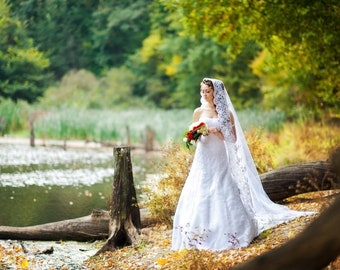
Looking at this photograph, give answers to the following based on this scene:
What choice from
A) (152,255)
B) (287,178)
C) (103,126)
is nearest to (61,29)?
(103,126)

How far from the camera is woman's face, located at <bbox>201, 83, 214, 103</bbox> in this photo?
7164 millimetres

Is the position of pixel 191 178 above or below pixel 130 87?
below

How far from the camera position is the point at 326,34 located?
12781 mm

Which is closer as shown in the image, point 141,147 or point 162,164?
point 162,164

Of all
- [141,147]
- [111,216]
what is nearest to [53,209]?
[111,216]

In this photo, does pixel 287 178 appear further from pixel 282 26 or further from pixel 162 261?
pixel 282 26

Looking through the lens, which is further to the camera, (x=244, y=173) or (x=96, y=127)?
(x=96, y=127)

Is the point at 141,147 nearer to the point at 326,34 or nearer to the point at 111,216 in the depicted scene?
the point at 326,34

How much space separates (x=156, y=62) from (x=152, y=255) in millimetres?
34702

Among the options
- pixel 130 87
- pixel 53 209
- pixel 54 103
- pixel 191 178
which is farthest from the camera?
pixel 130 87

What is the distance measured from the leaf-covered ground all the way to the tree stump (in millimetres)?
216

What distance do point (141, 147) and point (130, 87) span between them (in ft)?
55.1

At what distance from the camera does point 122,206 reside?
814 centimetres

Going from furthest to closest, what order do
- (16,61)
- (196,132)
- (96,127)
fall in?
(16,61) → (96,127) → (196,132)
